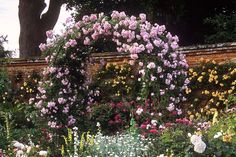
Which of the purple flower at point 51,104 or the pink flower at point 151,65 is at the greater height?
the pink flower at point 151,65

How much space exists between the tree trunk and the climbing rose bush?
9290 millimetres

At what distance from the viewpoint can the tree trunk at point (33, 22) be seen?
19078 mm

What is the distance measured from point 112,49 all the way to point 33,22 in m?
10.1

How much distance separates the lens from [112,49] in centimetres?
964

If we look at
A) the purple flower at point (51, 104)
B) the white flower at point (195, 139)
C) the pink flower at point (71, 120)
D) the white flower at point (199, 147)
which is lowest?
the white flower at point (199, 147)

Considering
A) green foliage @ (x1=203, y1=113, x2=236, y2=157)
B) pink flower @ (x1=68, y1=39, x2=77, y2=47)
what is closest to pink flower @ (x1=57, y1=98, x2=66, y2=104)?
pink flower @ (x1=68, y1=39, x2=77, y2=47)

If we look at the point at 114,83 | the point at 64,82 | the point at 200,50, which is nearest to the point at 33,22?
the point at 114,83

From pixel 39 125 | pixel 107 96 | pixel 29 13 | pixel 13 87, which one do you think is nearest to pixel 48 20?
pixel 29 13

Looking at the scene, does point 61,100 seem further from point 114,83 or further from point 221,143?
point 221,143

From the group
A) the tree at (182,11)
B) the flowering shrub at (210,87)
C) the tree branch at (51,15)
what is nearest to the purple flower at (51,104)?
the flowering shrub at (210,87)

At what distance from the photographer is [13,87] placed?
1599 cm

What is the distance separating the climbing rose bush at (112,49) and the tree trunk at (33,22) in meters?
9.29

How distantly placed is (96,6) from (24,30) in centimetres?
265

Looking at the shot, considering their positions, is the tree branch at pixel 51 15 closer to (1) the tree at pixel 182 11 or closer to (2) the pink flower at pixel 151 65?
(1) the tree at pixel 182 11
